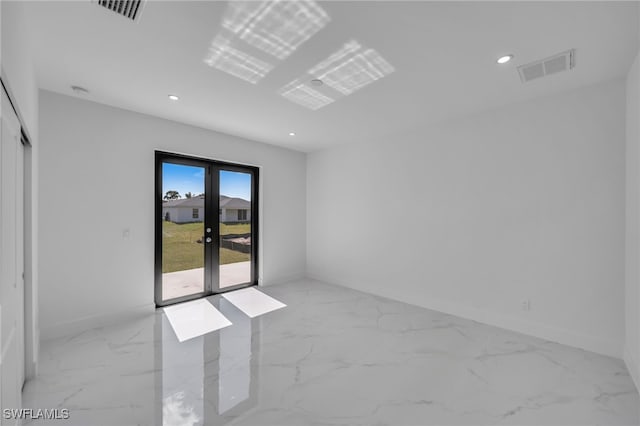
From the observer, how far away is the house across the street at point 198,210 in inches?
160

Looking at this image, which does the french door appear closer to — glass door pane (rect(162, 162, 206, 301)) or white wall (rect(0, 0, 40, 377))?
glass door pane (rect(162, 162, 206, 301))

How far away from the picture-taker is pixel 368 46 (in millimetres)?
2178

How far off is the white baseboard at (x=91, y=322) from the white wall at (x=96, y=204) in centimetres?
1

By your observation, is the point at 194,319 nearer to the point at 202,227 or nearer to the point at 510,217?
the point at 202,227

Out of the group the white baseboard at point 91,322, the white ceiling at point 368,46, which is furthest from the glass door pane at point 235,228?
the white ceiling at point 368,46

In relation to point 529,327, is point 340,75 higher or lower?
higher

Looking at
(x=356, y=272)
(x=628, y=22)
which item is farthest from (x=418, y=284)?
(x=628, y=22)

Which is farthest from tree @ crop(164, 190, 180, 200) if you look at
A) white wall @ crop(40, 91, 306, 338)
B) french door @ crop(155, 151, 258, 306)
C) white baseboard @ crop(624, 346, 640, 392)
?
white baseboard @ crop(624, 346, 640, 392)

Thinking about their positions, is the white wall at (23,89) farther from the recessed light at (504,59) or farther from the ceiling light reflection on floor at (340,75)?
the recessed light at (504,59)

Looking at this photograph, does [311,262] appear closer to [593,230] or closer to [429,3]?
[593,230]

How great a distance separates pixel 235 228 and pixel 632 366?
5.00 meters

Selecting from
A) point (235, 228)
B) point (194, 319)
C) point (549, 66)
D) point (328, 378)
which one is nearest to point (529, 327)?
point (328, 378)

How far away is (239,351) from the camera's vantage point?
111 inches

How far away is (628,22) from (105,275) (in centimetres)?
541
